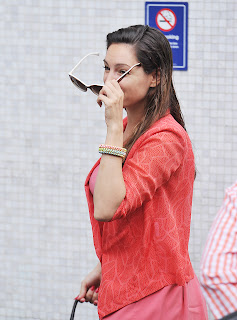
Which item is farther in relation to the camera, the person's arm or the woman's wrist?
the woman's wrist

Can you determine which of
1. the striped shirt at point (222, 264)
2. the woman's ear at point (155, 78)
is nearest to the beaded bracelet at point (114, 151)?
the woman's ear at point (155, 78)

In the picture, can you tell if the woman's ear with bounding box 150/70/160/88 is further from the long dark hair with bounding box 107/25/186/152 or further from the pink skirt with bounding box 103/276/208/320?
the pink skirt with bounding box 103/276/208/320

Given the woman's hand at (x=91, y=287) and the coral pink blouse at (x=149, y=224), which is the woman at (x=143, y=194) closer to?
the coral pink blouse at (x=149, y=224)

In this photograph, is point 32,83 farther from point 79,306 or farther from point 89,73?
point 79,306

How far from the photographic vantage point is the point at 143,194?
2.17m

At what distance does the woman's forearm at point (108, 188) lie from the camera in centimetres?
216

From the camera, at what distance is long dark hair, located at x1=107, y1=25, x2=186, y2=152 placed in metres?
2.37

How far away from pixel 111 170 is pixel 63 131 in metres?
2.24

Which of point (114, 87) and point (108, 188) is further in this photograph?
point (114, 87)

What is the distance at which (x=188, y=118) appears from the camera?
433 cm

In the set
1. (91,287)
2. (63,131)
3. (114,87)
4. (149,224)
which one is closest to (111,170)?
(149,224)

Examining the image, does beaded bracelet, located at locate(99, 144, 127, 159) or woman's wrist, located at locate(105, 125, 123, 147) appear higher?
woman's wrist, located at locate(105, 125, 123, 147)

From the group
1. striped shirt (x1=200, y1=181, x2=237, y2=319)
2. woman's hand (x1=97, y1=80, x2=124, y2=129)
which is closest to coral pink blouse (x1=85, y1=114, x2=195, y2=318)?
woman's hand (x1=97, y1=80, x2=124, y2=129)

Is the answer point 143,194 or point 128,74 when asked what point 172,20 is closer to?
point 128,74
